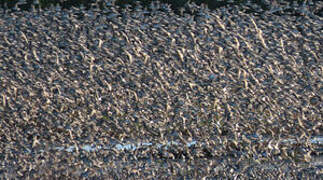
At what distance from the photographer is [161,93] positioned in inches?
86.2

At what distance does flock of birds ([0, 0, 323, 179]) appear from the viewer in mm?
2129

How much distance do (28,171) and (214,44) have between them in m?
0.80

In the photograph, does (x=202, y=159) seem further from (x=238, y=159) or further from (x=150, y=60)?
(x=150, y=60)

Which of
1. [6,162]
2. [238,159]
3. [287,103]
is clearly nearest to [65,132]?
[6,162]

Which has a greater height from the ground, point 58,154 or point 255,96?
point 255,96

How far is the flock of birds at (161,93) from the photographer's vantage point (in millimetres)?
2129

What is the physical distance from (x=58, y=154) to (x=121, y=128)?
24cm

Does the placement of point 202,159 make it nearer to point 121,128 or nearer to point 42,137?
point 121,128

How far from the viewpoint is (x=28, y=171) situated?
2.11 m

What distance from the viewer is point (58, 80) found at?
219 centimetres

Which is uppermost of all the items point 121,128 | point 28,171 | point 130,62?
point 130,62

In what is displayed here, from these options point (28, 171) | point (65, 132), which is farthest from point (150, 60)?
point (28, 171)

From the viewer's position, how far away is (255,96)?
2193mm

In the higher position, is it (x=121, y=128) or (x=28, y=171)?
(x=121, y=128)
